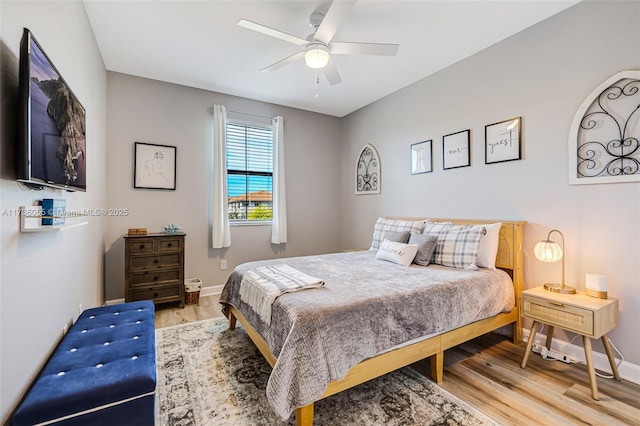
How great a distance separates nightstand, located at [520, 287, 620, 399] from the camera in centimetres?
187

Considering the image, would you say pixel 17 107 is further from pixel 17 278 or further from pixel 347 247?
pixel 347 247

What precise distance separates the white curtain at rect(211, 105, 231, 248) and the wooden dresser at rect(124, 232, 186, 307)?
58 cm

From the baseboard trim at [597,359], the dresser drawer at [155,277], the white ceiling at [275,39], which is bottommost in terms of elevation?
the baseboard trim at [597,359]

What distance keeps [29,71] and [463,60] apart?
3545 mm

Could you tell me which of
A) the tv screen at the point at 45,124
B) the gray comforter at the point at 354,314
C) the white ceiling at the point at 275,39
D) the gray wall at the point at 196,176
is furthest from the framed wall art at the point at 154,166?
the gray comforter at the point at 354,314

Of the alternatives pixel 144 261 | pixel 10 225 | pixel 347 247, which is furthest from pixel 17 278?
pixel 347 247

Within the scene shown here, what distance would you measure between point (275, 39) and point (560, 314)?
3.26 meters

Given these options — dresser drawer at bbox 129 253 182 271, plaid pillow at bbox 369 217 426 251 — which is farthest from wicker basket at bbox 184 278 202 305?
plaid pillow at bbox 369 217 426 251

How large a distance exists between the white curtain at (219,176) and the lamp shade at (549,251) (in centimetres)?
353

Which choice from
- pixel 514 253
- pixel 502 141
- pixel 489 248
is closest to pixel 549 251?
pixel 514 253

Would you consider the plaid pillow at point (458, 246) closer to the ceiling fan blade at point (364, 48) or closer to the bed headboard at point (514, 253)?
the bed headboard at point (514, 253)

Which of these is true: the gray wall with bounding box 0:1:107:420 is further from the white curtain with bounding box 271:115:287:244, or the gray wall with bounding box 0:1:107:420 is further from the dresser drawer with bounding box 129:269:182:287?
the white curtain with bounding box 271:115:287:244

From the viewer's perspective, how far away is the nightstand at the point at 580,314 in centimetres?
187

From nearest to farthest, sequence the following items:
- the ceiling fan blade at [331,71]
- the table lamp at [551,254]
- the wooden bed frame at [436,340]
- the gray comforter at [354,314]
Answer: the gray comforter at [354,314] < the wooden bed frame at [436,340] < the table lamp at [551,254] < the ceiling fan blade at [331,71]
